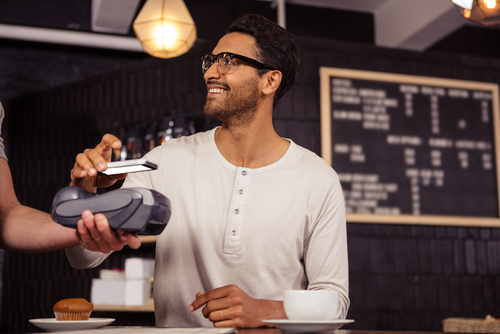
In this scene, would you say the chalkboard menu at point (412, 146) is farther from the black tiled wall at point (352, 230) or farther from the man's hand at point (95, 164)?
the man's hand at point (95, 164)

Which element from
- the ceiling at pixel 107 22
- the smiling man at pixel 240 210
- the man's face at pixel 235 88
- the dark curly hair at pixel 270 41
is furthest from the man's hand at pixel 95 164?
the ceiling at pixel 107 22

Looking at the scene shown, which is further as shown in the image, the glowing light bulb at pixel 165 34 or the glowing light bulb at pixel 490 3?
the glowing light bulb at pixel 165 34

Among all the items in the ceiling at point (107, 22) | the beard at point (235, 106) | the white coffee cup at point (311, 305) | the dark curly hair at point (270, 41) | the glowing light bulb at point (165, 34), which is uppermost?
the ceiling at point (107, 22)

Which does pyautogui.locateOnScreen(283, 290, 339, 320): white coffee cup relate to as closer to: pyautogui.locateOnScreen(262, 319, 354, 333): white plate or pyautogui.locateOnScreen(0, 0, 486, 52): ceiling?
pyautogui.locateOnScreen(262, 319, 354, 333): white plate

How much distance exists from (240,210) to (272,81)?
1.66ft

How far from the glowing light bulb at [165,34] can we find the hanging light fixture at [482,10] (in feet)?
5.26

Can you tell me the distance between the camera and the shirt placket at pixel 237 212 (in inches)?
58.2

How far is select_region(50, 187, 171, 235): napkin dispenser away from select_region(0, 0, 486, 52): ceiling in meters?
3.59

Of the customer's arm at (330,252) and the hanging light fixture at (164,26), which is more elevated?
the hanging light fixture at (164,26)

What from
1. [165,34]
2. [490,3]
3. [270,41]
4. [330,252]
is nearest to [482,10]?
[490,3]

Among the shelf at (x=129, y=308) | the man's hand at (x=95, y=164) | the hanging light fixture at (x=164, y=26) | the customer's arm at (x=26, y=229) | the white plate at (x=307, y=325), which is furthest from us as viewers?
the hanging light fixture at (x=164, y=26)

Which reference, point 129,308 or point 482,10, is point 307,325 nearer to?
point 482,10

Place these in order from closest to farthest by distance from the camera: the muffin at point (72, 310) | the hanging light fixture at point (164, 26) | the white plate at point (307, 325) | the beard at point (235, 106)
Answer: the white plate at point (307, 325) → the muffin at point (72, 310) → the beard at point (235, 106) → the hanging light fixture at point (164, 26)

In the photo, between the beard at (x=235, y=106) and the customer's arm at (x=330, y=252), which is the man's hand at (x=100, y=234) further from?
the beard at (x=235, y=106)
